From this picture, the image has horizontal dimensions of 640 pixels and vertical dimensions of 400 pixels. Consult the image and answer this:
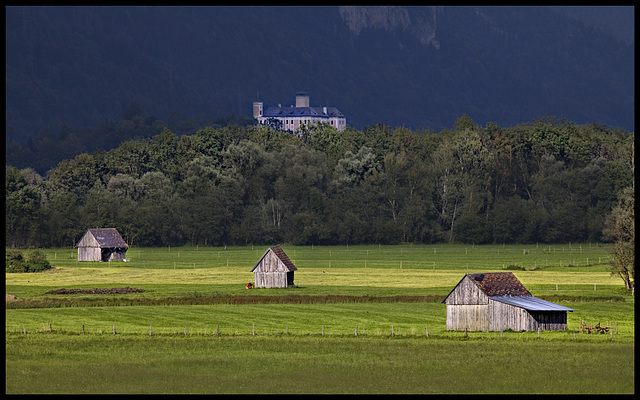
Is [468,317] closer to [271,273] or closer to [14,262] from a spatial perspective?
[271,273]

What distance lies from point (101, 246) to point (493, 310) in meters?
86.3

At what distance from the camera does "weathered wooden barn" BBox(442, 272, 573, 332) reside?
71.5m

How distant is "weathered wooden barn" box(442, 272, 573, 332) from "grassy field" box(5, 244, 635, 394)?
174 cm

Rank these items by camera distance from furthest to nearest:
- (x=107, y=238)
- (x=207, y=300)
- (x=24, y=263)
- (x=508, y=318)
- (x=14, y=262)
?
(x=107, y=238)
(x=24, y=263)
(x=14, y=262)
(x=207, y=300)
(x=508, y=318)

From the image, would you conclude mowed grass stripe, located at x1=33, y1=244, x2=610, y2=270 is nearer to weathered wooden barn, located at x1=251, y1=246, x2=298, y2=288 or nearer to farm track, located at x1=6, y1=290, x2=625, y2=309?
weathered wooden barn, located at x1=251, y1=246, x2=298, y2=288

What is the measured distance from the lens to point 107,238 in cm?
14938

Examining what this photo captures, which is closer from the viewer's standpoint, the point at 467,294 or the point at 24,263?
the point at 467,294

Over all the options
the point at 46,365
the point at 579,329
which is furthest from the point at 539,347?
the point at 46,365

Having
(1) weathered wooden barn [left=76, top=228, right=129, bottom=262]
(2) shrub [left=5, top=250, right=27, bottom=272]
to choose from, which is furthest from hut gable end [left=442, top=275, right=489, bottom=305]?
(1) weathered wooden barn [left=76, top=228, right=129, bottom=262]

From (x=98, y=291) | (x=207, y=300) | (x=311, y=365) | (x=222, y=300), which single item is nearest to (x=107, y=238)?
(x=98, y=291)

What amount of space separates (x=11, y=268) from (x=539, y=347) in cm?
8090

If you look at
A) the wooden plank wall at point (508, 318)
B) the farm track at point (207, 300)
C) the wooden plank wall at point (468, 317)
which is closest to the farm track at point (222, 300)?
the farm track at point (207, 300)

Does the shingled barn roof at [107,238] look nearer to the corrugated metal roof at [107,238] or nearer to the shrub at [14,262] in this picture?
the corrugated metal roof at [107,238]

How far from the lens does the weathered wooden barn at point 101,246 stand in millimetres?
147750
